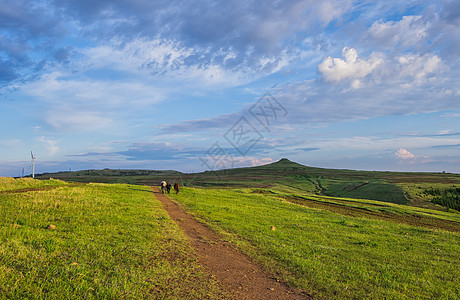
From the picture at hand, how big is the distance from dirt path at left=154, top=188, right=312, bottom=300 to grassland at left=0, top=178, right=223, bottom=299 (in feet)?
1.61

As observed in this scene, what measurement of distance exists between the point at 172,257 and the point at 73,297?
3962 millimetres

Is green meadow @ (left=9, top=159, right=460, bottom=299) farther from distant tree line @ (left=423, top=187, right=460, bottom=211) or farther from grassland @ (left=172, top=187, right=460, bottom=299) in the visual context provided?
distant tree line @ (left=423, top=187, right=460, bottom=211)

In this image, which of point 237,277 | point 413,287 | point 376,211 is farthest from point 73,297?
point 376,211

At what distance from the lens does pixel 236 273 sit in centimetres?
914

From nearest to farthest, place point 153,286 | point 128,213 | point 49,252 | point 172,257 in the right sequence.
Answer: point 153,286
point 49,252
point 172,257
point 128,213

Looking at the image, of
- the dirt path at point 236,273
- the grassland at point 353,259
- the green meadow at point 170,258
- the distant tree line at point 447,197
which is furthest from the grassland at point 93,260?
the distant tree line at point 447,197

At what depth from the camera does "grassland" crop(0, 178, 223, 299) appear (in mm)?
7016

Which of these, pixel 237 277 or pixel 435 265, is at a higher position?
pixel 237 277

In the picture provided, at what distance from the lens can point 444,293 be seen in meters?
8.47

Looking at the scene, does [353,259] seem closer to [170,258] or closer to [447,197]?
[170,258]

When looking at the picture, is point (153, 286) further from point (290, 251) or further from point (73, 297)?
point (290, 251)

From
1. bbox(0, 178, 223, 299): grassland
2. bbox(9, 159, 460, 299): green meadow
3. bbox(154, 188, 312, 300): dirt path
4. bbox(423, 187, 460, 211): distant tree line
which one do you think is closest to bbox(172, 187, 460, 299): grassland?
bbox(9, 159, 460, 299): green meadow

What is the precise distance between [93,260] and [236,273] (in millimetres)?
4721

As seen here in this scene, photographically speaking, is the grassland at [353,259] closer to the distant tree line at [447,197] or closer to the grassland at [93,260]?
the grassland at [93,260]
